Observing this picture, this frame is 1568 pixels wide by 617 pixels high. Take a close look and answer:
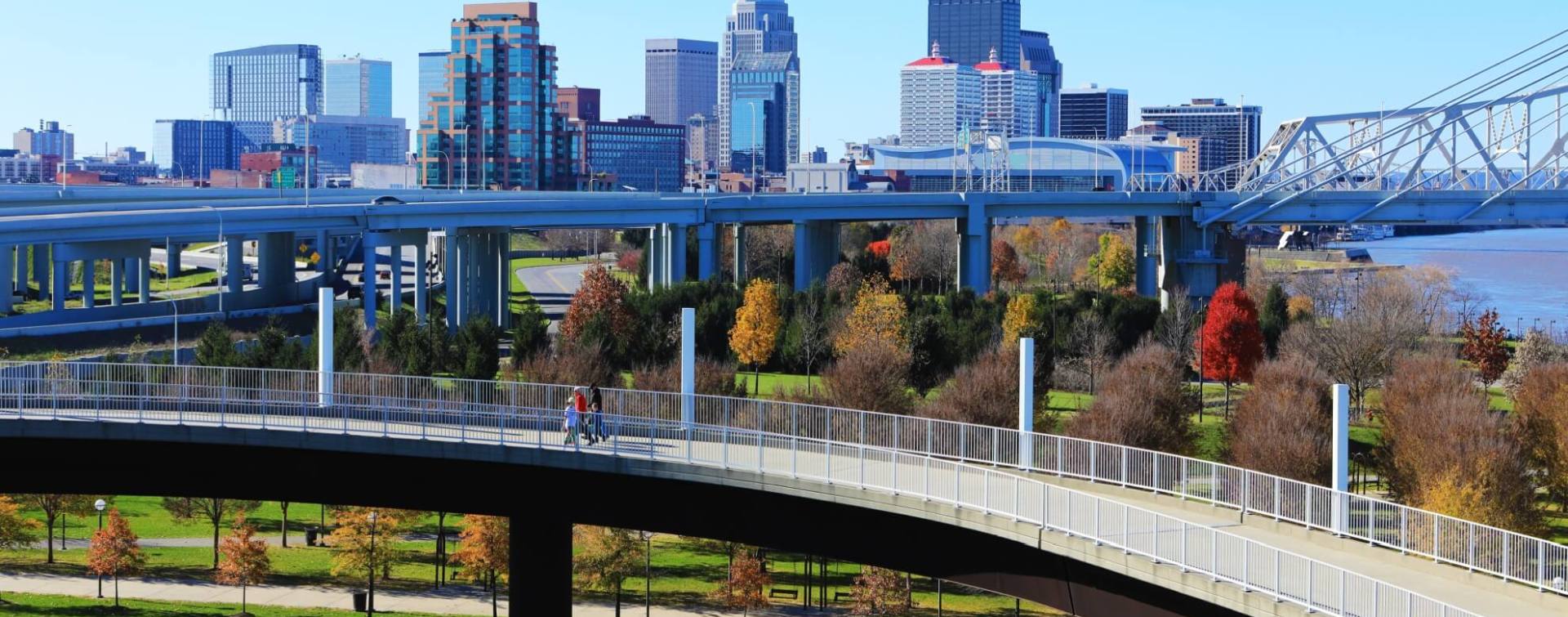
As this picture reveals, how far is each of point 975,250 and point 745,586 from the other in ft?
158

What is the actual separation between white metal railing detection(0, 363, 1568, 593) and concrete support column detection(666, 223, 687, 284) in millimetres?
41613

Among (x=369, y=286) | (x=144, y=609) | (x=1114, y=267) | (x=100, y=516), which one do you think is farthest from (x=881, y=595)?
(x=1114, y=267)

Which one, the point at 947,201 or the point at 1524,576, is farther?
the point at 947,201

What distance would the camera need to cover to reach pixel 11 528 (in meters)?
42.2

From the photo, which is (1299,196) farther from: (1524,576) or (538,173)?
(538,173)

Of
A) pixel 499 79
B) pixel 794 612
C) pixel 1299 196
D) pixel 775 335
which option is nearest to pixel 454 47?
pixel 499 79

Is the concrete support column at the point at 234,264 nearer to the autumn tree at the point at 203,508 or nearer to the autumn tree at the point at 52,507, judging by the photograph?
the autumn tree at the point at 52,507

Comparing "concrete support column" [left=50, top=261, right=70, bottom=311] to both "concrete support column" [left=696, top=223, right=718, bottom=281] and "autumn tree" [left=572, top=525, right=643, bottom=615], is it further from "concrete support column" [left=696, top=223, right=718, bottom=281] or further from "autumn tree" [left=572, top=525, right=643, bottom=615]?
"autumn tree" [left=572, top=525, right=643, bottom=615]

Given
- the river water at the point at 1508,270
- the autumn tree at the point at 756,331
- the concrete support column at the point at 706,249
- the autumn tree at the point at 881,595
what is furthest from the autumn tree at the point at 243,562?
the river water at the point at 1508,270

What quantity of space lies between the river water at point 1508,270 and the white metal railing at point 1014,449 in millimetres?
66748

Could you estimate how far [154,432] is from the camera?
95.6 ft

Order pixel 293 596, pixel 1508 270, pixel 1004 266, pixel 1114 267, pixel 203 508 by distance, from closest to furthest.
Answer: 1. pixel 293 596
2. pixel 203 508
3. pixel 1114 267
4. pixel 1004 266
5. pixel 1508 270

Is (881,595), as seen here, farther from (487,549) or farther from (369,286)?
(369,286)

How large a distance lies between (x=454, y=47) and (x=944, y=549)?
153 m
